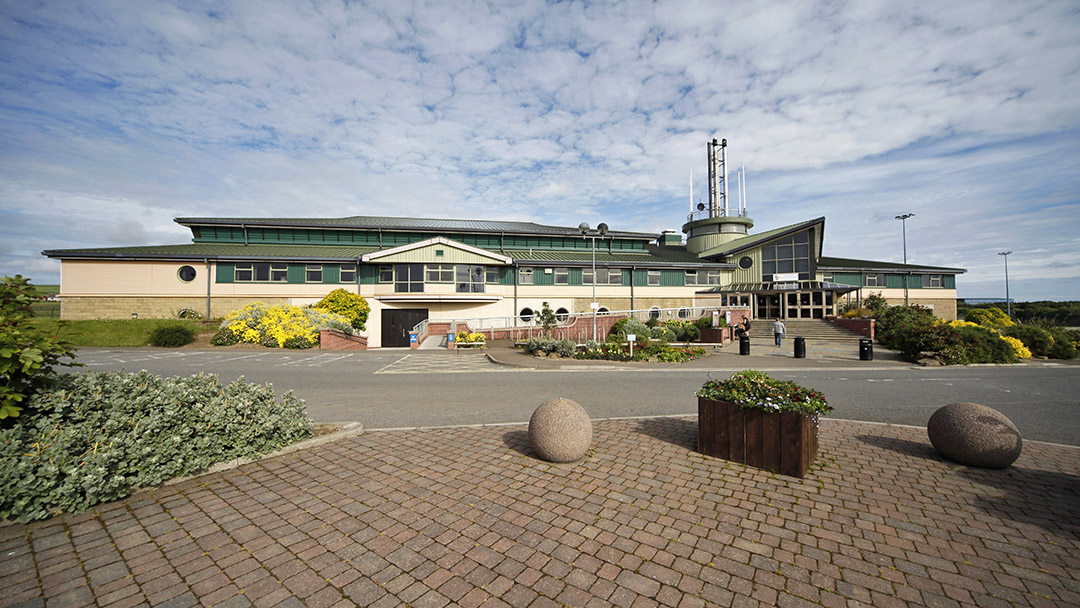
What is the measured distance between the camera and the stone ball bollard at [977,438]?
214 inches

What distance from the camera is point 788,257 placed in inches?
1423

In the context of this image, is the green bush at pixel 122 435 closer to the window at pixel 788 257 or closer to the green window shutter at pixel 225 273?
the green window shutter at pixel 225 273

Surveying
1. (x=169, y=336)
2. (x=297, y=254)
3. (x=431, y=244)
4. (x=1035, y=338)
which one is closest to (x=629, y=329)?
(x=431, y=244)

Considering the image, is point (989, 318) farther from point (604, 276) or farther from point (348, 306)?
point (348, 306)

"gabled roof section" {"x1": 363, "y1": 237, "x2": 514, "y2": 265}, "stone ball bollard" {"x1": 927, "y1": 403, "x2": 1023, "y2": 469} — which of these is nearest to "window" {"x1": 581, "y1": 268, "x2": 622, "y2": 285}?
"gabled roof section" {"x1": 363, "y1": 237, "x2": 514, "y2": 265}

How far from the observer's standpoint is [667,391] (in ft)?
36.3

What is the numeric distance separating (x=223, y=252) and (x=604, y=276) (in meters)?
27.5

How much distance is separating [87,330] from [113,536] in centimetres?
2965

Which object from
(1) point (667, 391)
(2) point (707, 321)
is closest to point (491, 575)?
(1) point (667, 391)

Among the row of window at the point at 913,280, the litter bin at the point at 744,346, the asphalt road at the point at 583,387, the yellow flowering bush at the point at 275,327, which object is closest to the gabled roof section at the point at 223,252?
the yellow flowering bush at the point at 275,327

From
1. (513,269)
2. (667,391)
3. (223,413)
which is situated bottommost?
(667,391)

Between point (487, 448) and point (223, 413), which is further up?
point (223, 413)

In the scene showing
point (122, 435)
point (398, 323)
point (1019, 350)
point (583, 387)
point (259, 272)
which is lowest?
point (583, 387)

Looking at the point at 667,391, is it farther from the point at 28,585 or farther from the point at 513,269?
the point at 513,269
